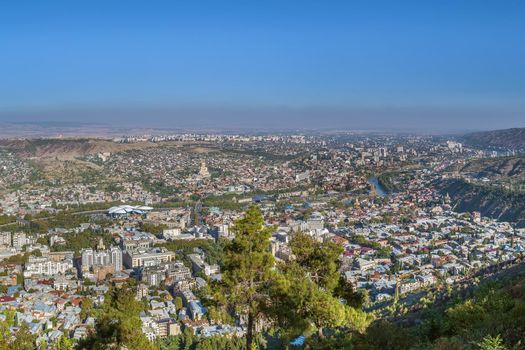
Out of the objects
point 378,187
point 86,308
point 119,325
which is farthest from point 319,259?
point 378,187

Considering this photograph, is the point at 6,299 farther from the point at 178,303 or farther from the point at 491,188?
the point at 491,188

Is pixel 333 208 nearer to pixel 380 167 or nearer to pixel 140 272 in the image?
pixel 140 272

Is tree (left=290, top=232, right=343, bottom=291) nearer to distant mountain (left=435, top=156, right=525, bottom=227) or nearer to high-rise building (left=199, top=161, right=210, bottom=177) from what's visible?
distant mountain (left=435, top=156, right=525, bottom=227)

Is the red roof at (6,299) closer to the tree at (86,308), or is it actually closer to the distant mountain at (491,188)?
the tree at (86,308)

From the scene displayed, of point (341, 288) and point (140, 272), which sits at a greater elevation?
point (341, 288)

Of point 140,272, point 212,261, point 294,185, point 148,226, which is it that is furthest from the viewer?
point 294,185

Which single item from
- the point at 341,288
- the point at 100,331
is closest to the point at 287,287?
the point at 341,288
